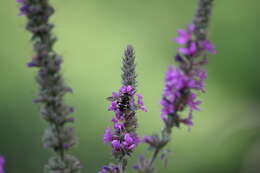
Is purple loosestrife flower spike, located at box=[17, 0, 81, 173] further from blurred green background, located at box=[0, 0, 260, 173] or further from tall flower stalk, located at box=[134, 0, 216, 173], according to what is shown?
blurred green background, located at box=[0, 0, 260, 173]

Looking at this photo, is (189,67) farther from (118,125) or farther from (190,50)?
(118,125)

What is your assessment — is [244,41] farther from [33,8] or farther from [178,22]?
[33,8]

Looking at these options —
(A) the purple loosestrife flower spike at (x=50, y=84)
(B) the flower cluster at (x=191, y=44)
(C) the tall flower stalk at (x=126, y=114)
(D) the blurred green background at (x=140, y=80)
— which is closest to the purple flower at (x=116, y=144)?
(C) the tall flower stalk at (x=126, y=114)

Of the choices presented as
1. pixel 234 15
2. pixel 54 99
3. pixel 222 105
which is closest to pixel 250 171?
pixel 222 105

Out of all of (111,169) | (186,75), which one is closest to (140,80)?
(111,169)

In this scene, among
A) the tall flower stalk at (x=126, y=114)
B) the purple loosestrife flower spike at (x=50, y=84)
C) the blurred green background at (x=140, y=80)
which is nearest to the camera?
the purple loosestrife flower spike at (x=50, y=84)

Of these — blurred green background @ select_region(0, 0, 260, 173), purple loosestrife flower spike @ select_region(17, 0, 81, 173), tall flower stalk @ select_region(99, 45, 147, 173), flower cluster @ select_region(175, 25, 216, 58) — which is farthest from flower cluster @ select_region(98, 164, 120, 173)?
blurred green background @ select_region(0, 0, 260, 173)

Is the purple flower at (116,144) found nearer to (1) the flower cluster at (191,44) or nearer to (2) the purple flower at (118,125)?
(2) the purple flower at (118,125)
